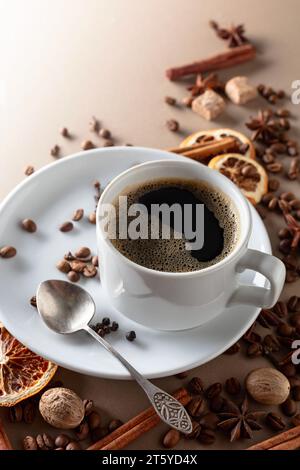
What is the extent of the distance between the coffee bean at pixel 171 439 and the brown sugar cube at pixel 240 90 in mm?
1027

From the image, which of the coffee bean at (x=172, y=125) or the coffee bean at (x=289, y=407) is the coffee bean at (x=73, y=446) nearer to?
the coffee bean at (x=289, y=407)

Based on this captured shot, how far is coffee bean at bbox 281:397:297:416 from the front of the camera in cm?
135

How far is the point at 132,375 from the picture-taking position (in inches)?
49.4

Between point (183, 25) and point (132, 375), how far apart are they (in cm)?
132

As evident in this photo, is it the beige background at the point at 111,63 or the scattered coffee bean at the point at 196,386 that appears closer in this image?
the scattered coffee bean at the point at 196,386

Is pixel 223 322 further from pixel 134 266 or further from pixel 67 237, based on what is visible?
pixel 67 237

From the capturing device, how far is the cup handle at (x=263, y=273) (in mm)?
1228

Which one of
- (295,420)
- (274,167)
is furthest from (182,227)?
(274,167)

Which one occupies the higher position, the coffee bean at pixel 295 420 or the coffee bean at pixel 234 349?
the coffee bean at pixel 234 349

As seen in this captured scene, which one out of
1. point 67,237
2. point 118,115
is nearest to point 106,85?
point 118,115

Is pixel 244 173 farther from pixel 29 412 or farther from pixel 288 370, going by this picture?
pixel 29 412

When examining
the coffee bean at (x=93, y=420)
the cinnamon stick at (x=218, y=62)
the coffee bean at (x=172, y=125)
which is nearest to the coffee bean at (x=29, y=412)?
the coffee bean at (x=93, y=420)

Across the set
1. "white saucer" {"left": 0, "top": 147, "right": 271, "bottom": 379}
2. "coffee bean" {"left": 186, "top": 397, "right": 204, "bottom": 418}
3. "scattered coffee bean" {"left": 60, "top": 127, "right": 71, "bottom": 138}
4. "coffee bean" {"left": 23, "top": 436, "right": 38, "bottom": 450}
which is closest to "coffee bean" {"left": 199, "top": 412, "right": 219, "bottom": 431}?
"coffee bean" {"left": 186, "top": 397, "right": 204, "bottom": 418}

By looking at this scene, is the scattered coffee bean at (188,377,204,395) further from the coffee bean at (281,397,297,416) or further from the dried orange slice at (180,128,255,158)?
the dried orange slice at (180,128,255,158)
